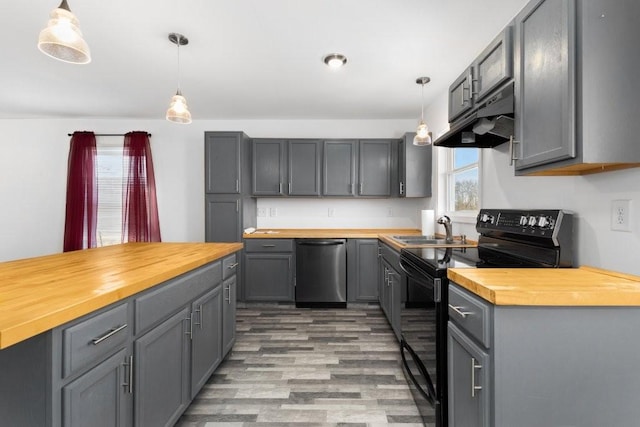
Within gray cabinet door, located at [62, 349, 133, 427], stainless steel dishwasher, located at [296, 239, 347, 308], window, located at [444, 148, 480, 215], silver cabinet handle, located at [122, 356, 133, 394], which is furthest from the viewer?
stainless steel dishwasher, located at [296, 239, 347, 308]

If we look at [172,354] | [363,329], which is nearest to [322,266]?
[363,329]

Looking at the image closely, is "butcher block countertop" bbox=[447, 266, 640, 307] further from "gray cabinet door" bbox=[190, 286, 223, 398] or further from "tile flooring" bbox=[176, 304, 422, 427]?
"gray cabinet door" bbox=[190, 286, 223, 398]

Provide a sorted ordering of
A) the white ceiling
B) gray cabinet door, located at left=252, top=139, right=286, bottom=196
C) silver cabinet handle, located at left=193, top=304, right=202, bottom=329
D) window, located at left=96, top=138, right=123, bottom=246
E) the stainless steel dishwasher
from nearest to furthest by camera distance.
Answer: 1. silver cabinet handle, located at left=193, top=304, right=202, bottom=329
2. the white ceiling
3. the stainless steel dishwasher
4. gray cabinet door, located at left=252, top=139, right=286, bottom=196
5. window, located at left=96, top=138, right=123, bottom=246

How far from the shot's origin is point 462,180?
10.1 feet

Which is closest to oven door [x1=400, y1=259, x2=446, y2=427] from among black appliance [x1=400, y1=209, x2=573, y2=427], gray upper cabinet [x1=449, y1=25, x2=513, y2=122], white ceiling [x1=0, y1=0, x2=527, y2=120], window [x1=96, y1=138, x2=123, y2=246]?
black appliance [x1=400, y1=209, x2=573, y2=427]

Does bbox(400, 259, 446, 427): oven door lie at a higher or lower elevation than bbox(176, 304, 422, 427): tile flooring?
higher

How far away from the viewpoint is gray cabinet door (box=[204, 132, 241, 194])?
12.2ft

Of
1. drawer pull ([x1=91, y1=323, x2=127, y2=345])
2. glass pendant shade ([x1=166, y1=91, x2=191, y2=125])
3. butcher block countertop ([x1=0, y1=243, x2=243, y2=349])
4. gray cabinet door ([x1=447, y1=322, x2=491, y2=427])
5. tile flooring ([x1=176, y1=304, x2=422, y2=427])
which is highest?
glass pendant shade ([x1=166, y1=91, x2=191, y2=125])

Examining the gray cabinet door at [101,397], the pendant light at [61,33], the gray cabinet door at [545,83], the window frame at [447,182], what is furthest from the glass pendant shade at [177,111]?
the window frame at [447,182]

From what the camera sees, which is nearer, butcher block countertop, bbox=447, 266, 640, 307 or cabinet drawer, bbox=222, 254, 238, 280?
butcher block countertop, bbox=447, 266, 640, 307

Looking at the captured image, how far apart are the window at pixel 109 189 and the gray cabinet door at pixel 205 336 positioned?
308cm

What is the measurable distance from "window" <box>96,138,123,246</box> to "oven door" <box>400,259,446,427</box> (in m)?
4.17

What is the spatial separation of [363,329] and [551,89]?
2525 mm

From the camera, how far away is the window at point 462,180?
9.02ft
